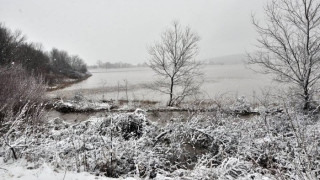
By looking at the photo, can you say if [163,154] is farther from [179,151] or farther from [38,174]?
[38,174]

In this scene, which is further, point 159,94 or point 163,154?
point 159,94

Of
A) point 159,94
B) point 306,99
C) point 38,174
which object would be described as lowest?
point 159,94

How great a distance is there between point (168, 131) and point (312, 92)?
794cm

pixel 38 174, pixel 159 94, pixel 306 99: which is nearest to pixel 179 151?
pixel 38 174

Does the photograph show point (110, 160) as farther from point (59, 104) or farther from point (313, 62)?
point (59, 104)

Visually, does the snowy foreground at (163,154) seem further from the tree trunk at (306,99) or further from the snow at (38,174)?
the tree trunk at (306,99)

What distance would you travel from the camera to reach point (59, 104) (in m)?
14.6

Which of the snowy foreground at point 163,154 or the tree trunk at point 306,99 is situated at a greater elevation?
the tree trunk at point 306,99

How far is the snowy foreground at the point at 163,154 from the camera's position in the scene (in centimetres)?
368

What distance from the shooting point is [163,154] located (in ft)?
17.1

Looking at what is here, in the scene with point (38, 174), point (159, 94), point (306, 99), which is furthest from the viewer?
point (159, 94)

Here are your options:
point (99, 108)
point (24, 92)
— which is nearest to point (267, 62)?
point (99, 108)

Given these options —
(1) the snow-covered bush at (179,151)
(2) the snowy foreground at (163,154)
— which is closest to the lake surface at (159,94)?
(1) the snow-covered bush at (179,151)

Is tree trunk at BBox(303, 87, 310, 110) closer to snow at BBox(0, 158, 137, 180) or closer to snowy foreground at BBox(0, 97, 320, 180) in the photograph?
snowy foreground at BBox(0, 97, 320, 180)
